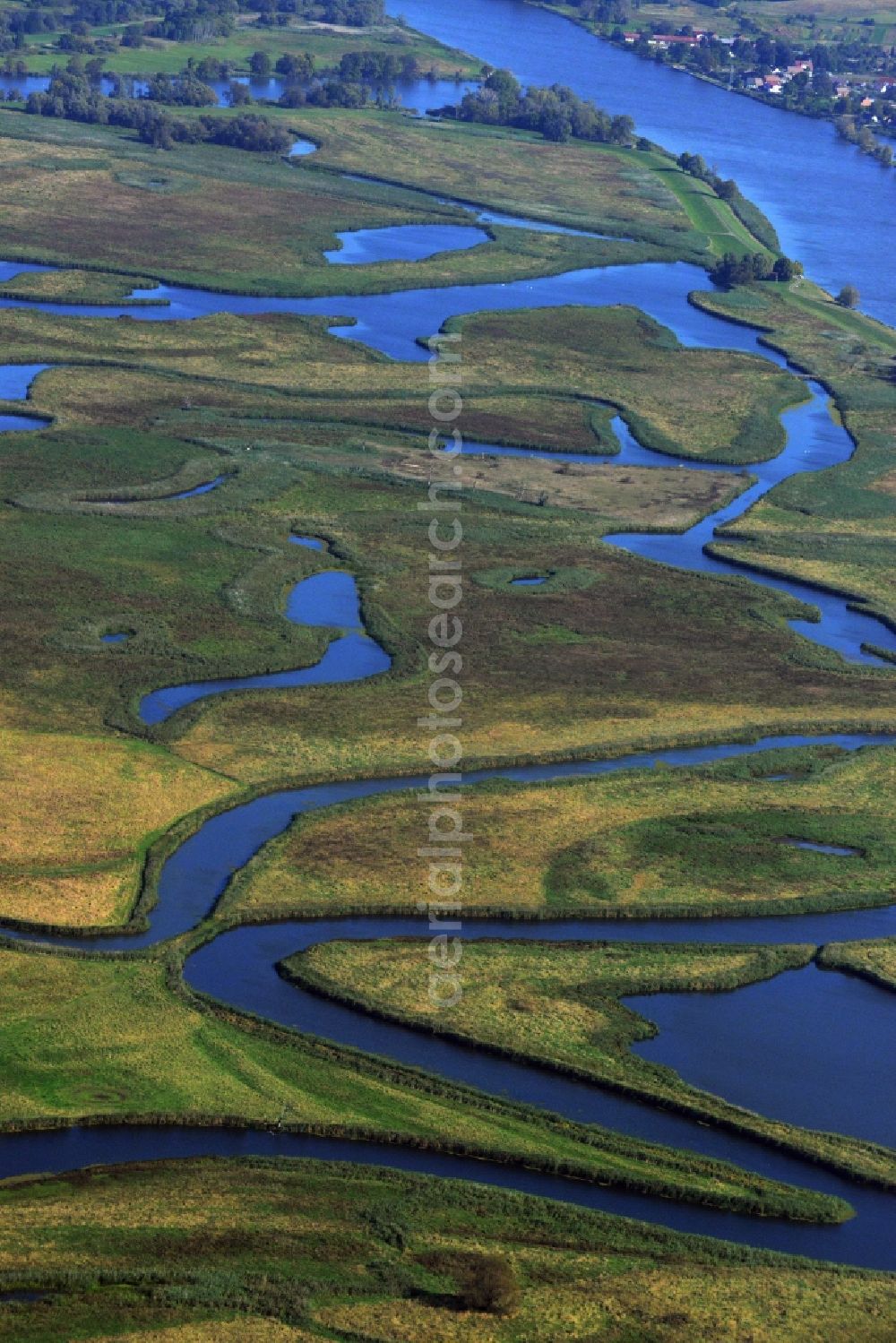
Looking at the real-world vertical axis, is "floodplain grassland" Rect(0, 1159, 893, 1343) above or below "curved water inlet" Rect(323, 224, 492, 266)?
below

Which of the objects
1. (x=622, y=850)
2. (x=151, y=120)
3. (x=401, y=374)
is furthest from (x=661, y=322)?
(x=622, y=850)

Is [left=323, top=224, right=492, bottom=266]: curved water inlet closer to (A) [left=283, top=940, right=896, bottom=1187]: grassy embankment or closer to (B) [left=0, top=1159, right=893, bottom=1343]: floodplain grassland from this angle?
(A) [left=283, top=940, right=896, bottom=1187]: grassy embankment

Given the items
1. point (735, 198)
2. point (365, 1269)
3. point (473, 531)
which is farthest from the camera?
point (735, 198)

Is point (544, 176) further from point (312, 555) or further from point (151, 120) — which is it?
point (312, 555)

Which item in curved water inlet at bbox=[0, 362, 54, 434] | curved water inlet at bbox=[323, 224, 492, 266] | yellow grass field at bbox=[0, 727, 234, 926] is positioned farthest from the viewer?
curved water inlet at bbox=[323, 224, 492, 266]

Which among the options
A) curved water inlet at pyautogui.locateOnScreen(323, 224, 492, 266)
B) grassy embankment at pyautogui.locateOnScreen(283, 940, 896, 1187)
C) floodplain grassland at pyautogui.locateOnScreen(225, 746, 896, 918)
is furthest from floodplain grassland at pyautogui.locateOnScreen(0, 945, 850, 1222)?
curved water inlet at pyautogui.locateOnScreen(323, 224, 492, 266)

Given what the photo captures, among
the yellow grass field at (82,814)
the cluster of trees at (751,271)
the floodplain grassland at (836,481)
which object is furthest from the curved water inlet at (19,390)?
the cluster of trees at (751,271)
